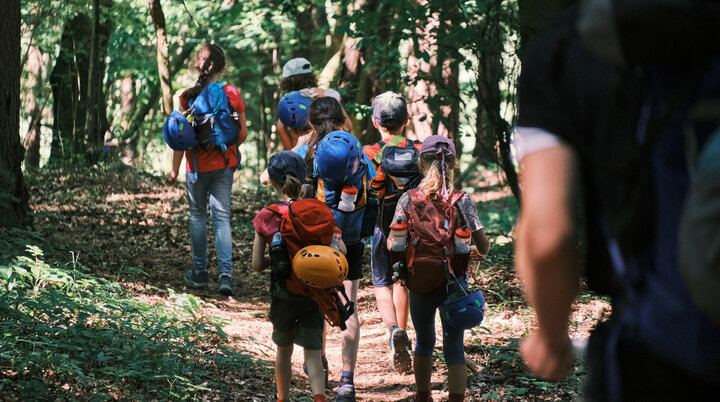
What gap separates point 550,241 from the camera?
159 centimetres

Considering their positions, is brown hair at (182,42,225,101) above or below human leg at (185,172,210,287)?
above

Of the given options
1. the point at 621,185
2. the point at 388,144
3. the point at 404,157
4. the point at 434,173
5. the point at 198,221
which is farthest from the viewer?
the point at 198,221

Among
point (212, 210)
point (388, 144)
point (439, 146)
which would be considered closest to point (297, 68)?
point (388, 144)

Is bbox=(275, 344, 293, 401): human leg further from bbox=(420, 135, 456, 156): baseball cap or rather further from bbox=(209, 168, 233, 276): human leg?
bbox=(209, 168, 233, 276): human leg

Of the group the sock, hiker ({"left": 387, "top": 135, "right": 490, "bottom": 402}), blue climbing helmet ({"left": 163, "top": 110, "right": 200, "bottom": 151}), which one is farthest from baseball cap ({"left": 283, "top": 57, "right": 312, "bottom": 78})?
the sock

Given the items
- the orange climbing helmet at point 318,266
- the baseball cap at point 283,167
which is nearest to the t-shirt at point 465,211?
the orange climbing helmet at point 318,266

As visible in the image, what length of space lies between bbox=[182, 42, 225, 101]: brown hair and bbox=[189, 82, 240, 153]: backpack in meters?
0.08

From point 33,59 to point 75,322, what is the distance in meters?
19.7

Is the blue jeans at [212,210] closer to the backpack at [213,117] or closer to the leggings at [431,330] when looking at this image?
the backpack at [213,117]

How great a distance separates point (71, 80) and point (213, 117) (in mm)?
9430

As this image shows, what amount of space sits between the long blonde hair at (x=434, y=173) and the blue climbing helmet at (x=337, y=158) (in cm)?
57

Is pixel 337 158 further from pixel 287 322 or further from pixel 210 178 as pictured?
pixel 210 178

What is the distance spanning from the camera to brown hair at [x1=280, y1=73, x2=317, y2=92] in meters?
6.86

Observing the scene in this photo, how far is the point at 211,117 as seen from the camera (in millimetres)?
7617
